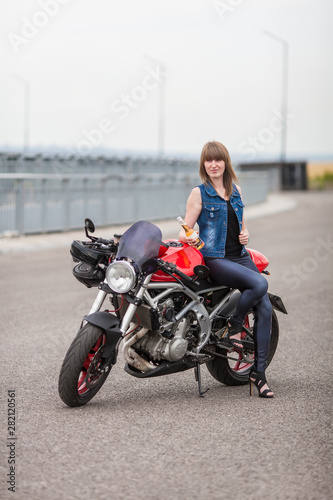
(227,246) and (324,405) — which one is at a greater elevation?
(227,246)

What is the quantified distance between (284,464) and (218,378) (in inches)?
67.0

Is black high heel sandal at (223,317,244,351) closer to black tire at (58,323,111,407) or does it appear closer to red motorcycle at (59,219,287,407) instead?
red motorcycle at (59,219,287,407)

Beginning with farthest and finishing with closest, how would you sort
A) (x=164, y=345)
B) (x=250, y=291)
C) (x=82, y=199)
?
(x=82, y=199) → (x=250, y=291) → (x=164, y=345)

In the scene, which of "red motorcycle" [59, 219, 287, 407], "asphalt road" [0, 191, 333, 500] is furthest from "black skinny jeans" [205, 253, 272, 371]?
"asphalt road" [0, 191, 333, 500]

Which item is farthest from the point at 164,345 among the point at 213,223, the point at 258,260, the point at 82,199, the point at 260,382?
the point at 82,199

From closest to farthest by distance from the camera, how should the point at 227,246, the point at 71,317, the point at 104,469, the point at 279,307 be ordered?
the point at 104,469 < the point at 227,246 < the point at 279,307 < the point at 71,317

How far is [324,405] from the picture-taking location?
17.9ft

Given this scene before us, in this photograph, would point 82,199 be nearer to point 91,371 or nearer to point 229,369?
point 229,369

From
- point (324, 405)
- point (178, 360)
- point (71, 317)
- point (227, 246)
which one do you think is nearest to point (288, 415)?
point (324, 405)

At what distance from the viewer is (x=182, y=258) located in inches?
211

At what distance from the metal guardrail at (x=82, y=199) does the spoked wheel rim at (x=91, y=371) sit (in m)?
12.1

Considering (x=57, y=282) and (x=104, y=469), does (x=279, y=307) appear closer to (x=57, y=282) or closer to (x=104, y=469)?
(x=104, y=469)

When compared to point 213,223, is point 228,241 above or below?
below
